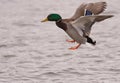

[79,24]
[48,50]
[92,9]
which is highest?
[92,9]

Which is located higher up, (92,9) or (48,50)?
(92,9)

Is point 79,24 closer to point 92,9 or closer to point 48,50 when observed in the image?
point 92,9

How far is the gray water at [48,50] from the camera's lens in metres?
18.1

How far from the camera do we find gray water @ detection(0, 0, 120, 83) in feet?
59.5

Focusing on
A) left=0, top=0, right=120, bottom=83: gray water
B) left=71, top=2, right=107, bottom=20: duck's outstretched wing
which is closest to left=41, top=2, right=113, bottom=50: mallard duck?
left=71, top=2, right=107, bottom=20: duck's outstretched wing

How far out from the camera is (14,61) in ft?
64.6

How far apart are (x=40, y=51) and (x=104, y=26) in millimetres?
3425

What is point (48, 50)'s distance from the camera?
2070cm

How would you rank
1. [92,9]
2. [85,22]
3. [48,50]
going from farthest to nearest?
1. [48,50]
2. [92,9]
3. [85,22]

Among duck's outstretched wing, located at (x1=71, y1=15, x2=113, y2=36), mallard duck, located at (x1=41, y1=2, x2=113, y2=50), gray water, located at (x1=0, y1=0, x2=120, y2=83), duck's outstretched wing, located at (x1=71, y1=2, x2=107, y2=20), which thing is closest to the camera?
duck's outstretched wing, located at (x1=71, y1=15, x2=113, y2=36)

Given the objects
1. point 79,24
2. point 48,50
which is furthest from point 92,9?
point 48,50

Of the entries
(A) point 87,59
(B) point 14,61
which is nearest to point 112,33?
(A) point 87,59

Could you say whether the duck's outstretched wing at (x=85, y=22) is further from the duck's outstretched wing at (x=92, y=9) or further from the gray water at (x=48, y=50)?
the gray water at (x=48, y=50)

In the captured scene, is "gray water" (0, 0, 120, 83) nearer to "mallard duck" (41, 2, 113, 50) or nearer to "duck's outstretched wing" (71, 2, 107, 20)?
"duck's outstretched wing" (71, 2, 107, 20)
